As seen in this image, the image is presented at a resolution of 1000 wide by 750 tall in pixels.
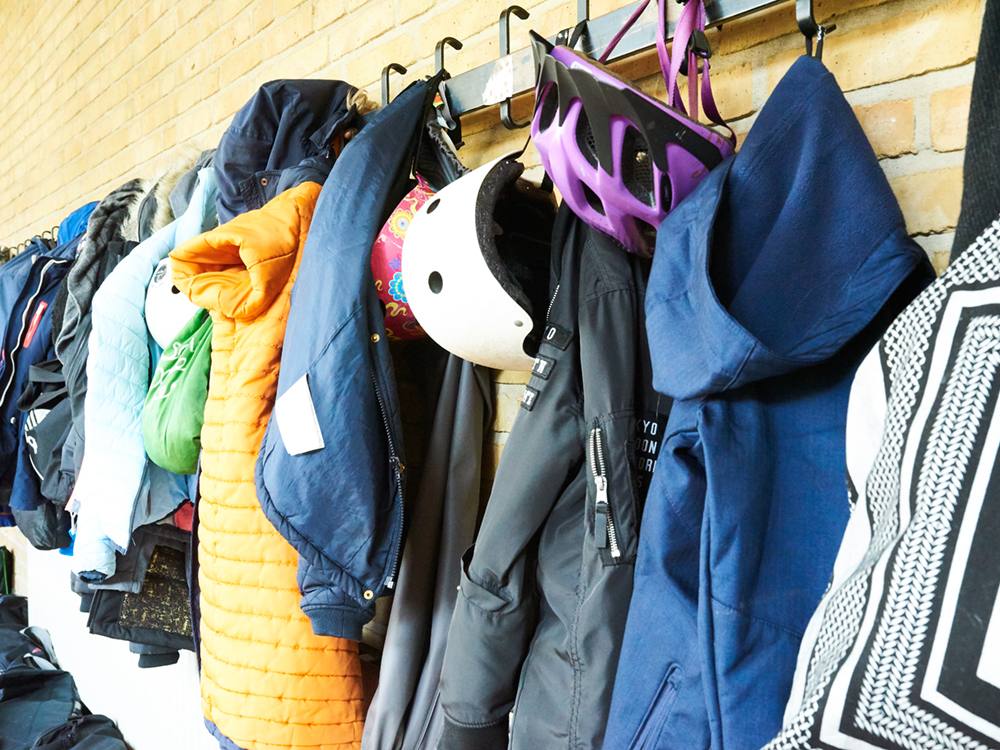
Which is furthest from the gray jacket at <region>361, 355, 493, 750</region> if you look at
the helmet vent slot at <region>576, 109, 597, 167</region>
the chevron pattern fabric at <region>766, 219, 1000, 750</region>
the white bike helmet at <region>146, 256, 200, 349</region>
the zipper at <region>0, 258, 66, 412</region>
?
the zipper at <region>0, 258, 66, 412</region>

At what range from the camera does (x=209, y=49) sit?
211cm

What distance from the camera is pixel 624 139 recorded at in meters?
0.77

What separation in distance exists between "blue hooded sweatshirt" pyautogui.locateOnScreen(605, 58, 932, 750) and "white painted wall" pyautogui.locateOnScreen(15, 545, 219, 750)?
1796 millimetres

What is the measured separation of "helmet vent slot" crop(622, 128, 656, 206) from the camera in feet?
2.54

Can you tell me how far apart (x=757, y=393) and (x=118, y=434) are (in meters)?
1.31

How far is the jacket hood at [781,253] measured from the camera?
637 millimetres

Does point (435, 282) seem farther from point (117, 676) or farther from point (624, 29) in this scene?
point (117, 676)

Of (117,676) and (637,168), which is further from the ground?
(637,168)

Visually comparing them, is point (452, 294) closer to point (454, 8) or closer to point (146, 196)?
point (454, 8)

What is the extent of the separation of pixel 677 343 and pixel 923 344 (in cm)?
25

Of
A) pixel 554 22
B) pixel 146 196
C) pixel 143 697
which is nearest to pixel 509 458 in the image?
pixel 554 22

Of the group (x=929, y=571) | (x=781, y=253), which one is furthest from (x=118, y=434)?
(x=929, y=571)

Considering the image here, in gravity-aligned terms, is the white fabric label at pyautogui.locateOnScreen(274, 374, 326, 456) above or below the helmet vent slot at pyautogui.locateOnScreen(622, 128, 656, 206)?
below

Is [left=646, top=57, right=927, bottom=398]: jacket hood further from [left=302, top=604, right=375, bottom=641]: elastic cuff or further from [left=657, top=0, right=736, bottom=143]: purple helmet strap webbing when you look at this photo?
[left=302, top=604, right=375, bottom=641]: elastic cuff
